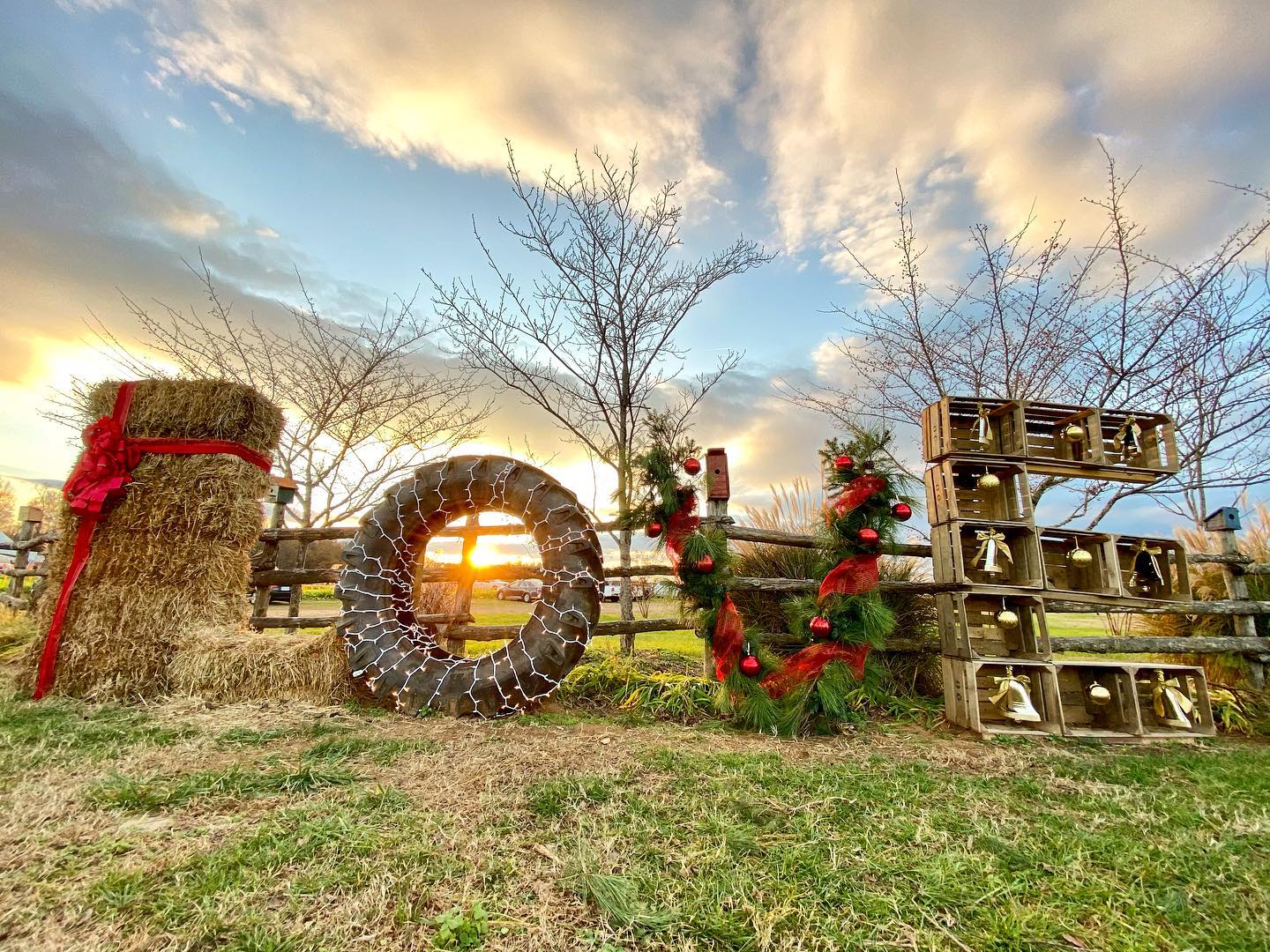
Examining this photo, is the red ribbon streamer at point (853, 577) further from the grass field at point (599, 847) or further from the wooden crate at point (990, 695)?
the grass field at point (599, 847)

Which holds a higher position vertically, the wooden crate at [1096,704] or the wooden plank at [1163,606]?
the wooden plank at [1163,606]

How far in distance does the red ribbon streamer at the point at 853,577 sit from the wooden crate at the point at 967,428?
97cm

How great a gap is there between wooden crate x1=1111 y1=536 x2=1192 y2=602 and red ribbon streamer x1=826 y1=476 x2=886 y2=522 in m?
1.77

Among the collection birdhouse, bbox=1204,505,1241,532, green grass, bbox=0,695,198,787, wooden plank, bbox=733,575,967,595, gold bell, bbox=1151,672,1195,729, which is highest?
birdhouse, bbox=1204,505,1241,532

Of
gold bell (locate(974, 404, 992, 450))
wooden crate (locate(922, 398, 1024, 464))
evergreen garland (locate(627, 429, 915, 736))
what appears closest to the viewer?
evergreen garland (locate(627, 429, 915, 736))

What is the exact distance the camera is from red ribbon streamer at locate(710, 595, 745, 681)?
3.67 metres

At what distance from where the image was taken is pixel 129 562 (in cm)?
390

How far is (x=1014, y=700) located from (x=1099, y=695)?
0.61m

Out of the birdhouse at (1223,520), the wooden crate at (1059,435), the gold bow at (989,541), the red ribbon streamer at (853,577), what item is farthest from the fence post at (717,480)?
the birdhouse at (1223,520)

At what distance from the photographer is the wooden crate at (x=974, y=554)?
3.74m

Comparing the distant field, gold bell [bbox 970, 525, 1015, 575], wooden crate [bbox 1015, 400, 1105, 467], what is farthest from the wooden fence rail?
wooden crate [bbox 1015, 400, 1105, 467]

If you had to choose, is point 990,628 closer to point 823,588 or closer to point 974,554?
point 974,554

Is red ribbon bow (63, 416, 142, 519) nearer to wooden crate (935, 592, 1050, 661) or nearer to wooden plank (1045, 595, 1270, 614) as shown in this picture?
wooden crate (935, 592, 1050, 661)

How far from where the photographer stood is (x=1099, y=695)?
12.0ft
